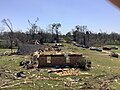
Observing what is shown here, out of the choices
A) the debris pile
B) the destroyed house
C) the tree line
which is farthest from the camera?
the tree line

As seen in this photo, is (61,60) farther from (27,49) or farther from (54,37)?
(54,37)

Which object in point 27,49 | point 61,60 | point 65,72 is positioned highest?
point 27,49

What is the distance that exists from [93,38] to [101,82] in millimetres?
70296

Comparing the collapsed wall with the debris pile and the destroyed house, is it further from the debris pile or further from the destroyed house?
the debris pile

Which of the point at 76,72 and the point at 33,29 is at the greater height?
the point at 33,29

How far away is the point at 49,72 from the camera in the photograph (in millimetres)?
25344

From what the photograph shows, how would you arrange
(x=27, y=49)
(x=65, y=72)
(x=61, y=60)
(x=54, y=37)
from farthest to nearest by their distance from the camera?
(x=54, y=37) → (x=27, y=49) → (x=61, y=60) → (x=65, y=72)

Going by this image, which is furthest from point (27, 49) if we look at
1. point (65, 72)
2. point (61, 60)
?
point (65, 72)

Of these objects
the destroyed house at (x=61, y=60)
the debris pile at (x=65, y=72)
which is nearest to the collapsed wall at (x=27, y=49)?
the destroyed house at (x=61, y=60)

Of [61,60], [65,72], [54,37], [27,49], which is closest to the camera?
[65,72]

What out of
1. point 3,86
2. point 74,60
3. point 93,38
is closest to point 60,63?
point 74,60

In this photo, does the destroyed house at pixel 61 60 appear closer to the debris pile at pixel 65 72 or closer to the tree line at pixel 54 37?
the debris pile at pixel 65 72

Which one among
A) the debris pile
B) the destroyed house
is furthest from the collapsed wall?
the debris pile

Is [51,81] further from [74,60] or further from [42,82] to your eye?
[74,60]
